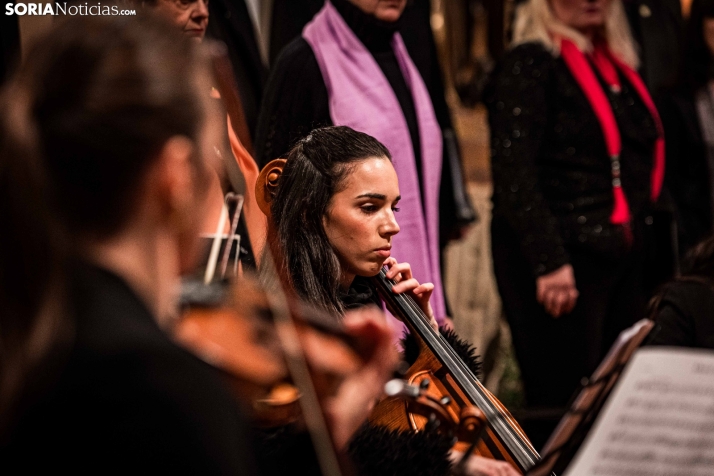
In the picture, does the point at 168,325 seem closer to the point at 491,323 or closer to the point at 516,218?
the point at 516,218

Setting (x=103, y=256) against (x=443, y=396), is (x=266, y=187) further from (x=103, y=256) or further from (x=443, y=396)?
(x=103, y=256)

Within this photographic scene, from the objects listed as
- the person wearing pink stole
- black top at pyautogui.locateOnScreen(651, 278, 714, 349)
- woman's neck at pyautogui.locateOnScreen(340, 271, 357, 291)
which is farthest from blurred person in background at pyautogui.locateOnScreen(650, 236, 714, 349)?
woman's neck at pyautogui.locateOnScreen(340, 271, 357, 291)

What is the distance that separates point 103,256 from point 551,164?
1.82 meters

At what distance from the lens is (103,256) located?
90 centimetres

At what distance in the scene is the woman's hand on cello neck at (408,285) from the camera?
165 centimetres

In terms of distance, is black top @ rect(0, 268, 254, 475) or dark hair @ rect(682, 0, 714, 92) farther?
dark hair @ rect(682, 0, 714, 92)

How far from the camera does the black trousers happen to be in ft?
8.21

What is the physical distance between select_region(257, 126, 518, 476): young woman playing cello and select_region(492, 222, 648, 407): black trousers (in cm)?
91

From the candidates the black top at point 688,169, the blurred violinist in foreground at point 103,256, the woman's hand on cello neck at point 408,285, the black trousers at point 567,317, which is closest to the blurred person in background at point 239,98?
the blurred violinist in foreground at point 103,256

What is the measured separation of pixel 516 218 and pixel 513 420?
0.91 metres

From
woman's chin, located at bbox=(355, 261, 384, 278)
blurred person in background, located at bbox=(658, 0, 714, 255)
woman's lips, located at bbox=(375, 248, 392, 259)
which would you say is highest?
woman's lips, located at bbox=(375, 248, 392, 259)

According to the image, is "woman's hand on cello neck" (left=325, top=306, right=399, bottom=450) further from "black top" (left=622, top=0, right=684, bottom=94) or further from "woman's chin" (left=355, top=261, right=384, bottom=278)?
"black top" (left=622, top=0, right=684, bottom=94)

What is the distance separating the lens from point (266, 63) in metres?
2.62

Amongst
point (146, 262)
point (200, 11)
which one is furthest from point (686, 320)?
point (146, 262)
